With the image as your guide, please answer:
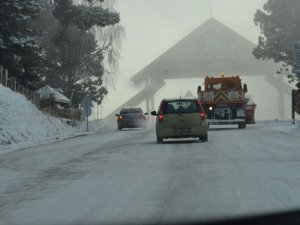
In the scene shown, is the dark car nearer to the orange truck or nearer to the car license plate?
the orange truck

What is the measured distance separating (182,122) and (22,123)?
1158 cm

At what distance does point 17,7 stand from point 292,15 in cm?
3121

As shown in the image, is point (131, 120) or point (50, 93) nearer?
point (131, 120)

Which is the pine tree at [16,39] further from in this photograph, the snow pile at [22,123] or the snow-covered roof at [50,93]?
the snow-covered roof at [50,93]

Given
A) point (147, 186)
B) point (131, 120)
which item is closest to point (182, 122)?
point (147, 186)

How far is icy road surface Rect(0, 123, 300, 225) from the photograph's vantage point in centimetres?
909

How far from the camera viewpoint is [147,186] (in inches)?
464

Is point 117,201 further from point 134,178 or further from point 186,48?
point 186,48

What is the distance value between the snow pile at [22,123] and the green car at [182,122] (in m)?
6.72

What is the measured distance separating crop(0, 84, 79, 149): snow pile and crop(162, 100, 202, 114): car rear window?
6.74 m

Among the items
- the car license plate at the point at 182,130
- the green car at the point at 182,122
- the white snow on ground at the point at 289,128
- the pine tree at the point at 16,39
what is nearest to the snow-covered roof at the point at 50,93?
the pine tree at the point at 16,39

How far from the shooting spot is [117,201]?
33.2 feet

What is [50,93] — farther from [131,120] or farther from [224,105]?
[224,105]

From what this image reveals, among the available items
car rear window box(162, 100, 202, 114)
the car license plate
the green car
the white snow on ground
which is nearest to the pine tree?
the white snow on ground
